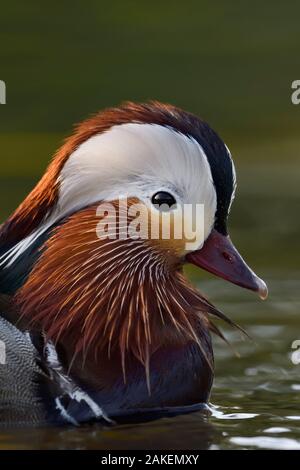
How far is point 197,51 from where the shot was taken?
39.4ft

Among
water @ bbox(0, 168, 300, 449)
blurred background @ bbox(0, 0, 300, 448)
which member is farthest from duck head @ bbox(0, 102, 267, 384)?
blurred background @ bbox(0, 0, 300, 448)

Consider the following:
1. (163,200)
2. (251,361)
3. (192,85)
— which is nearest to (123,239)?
(163,200)

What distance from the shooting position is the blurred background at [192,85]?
950cm

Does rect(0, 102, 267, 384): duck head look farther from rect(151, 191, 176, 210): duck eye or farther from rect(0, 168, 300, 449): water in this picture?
rect(0, 168, 300, 449): water

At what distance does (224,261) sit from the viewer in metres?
6.55

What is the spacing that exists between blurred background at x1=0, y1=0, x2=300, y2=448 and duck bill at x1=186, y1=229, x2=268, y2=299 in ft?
5.00

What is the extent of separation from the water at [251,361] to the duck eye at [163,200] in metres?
0.85

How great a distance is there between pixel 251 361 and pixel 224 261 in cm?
86

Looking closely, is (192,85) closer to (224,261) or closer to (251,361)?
(251,361)

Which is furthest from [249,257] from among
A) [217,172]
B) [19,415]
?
[19,415]

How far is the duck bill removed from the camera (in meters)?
6.52

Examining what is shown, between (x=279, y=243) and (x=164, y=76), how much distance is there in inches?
99.9

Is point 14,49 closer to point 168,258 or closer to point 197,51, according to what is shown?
point 197,51

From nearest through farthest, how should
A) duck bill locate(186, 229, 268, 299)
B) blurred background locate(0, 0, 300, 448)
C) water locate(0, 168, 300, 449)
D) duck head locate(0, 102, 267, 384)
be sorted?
water locate(0, 168, 300, 449)
duck head locate(0, 102, 267, 384)
duck bill locate(186, 229, 268, 299)
blurred background locate(0, 0, 300, 448)
